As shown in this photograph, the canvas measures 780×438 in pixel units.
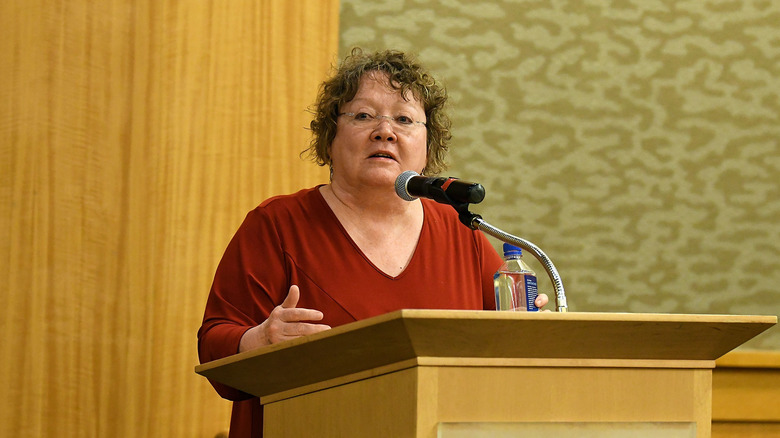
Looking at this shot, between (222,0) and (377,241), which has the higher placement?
(222,0)

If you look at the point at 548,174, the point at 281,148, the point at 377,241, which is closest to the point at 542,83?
the point at 548,174

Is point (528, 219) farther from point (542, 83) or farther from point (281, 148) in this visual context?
point (281, 148)

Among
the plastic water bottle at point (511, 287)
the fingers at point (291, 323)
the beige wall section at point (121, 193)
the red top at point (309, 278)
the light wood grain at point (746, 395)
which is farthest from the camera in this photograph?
the light wood grain at point (746, 395)

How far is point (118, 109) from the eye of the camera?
2.66 metres

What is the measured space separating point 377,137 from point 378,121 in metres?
0.05

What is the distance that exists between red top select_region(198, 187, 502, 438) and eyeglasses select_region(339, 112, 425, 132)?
0.19 metres

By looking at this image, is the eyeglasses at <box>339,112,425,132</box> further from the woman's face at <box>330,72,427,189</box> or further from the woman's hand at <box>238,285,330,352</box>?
the woman's hand at <box>238,285,330,352</box>

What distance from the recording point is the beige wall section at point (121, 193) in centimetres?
254

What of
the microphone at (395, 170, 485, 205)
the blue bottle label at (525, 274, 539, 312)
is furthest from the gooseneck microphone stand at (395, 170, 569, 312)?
the blue bottle label at (525, 274, 539, 312)

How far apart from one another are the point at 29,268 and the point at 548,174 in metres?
1.65

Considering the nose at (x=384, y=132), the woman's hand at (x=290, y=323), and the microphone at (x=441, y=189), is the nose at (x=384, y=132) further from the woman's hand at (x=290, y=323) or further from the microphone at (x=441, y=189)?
the woman's hand at (x=290, y=323)

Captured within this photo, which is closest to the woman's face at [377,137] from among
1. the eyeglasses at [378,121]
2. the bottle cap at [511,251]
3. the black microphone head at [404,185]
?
the eyeglasses at [378,121]

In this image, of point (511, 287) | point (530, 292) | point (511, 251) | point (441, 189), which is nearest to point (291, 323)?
point (441, 189)

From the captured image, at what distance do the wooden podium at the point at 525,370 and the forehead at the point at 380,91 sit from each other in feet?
3.05
